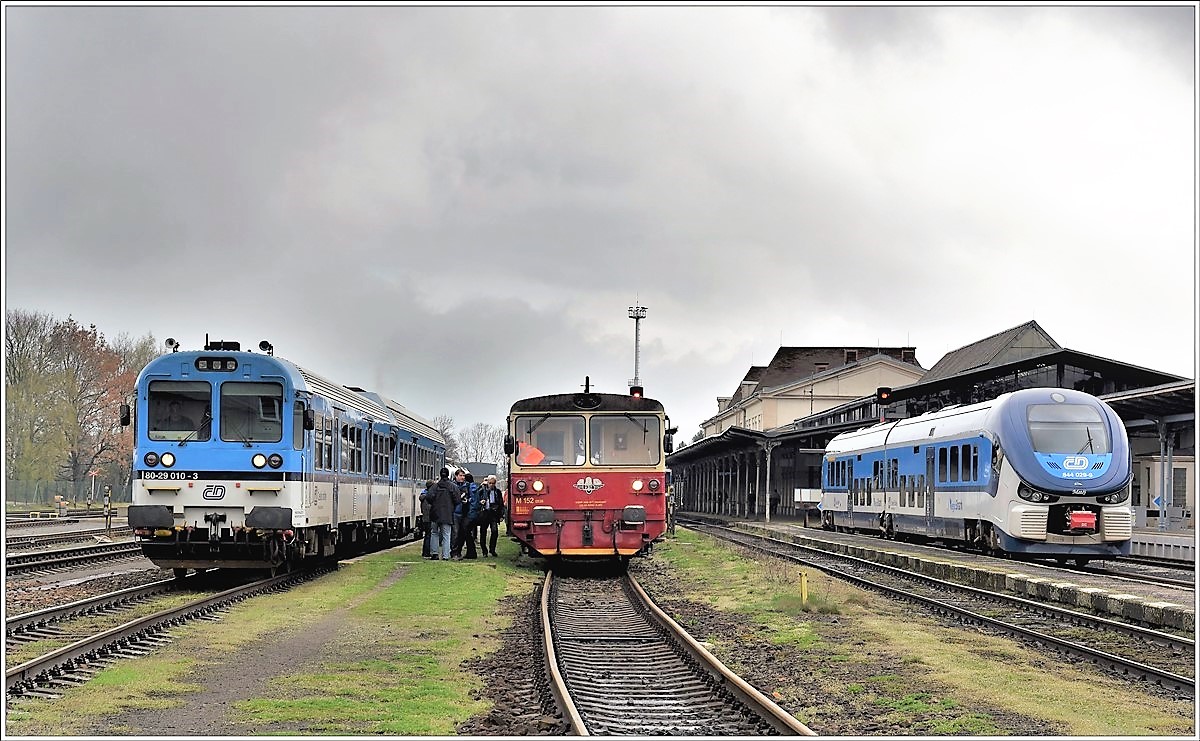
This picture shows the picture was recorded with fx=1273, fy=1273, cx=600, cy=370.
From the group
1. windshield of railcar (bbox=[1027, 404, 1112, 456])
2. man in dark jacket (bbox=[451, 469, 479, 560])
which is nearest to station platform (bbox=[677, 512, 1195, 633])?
windshield of railcar (bbox=[1027, 404, 1112, 456])

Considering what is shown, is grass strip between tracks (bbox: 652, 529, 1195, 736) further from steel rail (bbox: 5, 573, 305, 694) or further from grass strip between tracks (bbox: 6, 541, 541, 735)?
steel rail (bbox: 5, 573, 305, 694)

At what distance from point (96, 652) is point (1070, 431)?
709 inches

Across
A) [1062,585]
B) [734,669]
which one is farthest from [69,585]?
[1062,585]

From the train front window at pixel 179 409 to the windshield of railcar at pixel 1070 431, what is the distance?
14.7 meters

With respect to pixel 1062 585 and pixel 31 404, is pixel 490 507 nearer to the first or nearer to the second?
pixel 1062 585

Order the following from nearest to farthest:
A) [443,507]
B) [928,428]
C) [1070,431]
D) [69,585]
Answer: [69,585] < [443,507] < [1070,431] < [928,428]

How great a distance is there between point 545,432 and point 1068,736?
1394 centimetres

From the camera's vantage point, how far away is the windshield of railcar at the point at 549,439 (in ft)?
70.8

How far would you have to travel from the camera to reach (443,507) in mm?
23312

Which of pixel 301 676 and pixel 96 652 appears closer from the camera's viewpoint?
pixel 301 676

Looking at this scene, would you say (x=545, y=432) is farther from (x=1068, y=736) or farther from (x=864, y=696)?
(x=1068, y=736)

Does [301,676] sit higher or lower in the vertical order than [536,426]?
lower

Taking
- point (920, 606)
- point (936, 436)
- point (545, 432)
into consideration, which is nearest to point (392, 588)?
point (545, 432)

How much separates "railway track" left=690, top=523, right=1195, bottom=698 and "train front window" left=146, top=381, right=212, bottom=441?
10.0m
